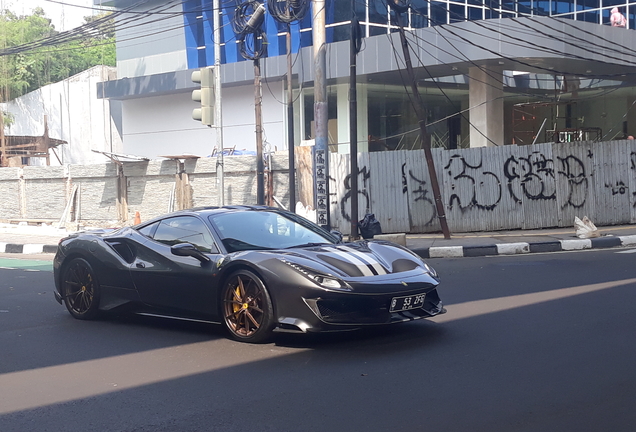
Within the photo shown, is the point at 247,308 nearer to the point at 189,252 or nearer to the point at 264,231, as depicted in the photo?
the point at 189,252

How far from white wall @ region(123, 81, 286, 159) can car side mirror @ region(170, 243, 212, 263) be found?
22850 millimetres

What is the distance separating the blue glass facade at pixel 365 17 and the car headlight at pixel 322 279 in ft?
69.1

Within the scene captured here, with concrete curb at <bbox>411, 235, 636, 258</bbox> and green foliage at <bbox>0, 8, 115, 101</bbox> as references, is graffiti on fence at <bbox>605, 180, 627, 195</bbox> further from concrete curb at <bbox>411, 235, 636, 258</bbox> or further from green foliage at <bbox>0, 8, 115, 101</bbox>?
green foliage at <bbox>0, 8, 115, 101</bbox>

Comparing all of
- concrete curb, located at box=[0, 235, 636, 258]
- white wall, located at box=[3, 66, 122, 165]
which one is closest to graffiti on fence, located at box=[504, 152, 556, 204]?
concrete curb, located at box=[0, 235, 636, 258]

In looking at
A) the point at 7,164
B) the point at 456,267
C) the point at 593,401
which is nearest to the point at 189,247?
the point at 593,401

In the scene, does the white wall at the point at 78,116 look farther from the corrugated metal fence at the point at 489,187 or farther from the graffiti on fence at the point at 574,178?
the graffiti on fence at the point at 574,178

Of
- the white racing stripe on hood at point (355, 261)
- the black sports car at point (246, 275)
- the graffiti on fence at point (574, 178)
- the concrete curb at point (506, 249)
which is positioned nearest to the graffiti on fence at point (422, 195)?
the concrete curb at point (506, 249)

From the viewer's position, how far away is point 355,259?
6387mm

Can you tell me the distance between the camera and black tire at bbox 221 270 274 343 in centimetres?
626

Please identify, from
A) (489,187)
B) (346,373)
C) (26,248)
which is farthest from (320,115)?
(346,373)

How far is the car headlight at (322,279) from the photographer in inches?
235

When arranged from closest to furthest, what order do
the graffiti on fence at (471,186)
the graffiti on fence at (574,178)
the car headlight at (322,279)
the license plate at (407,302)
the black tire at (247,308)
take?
the car headlight at (322,279) → the license plate at (407,302) → the black tire at (247,308) → the graffiti on fence at (471,186) → the graffiti on fence at (574,178)

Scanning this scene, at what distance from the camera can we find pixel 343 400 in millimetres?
4715

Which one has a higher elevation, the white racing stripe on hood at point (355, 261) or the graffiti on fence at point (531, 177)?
the graffiti on fence at point (531, 177)
